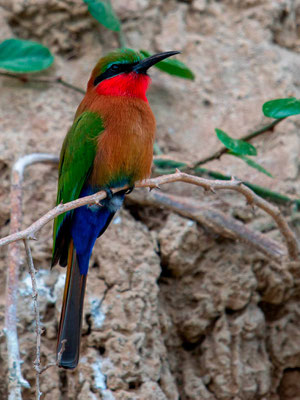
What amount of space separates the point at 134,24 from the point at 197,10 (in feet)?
1.22

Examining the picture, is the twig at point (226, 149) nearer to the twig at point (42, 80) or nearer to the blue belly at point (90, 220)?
the blue belly at point (90, 220)

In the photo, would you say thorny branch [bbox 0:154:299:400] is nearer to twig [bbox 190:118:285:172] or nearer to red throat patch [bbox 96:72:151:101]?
twig [bbox 190:118:285:172]

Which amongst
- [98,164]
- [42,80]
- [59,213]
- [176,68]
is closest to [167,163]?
[176,68]

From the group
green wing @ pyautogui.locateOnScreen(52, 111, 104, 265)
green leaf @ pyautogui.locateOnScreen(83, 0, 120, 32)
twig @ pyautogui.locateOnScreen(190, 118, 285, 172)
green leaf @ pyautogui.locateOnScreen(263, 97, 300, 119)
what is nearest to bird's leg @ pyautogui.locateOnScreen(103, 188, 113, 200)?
green wing @ pyautogui.locateOnScreen(52, 111, 104, 265)

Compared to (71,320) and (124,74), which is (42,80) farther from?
(71,320)

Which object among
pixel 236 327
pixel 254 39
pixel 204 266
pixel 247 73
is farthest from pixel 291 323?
pixel 254 39

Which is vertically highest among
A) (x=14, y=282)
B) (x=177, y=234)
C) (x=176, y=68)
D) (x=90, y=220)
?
(x=176, y=68)

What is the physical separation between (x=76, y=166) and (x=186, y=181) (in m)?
0.52

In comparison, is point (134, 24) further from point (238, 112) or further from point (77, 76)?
point (238, 112)

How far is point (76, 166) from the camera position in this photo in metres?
2.29

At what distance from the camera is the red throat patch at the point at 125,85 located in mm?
2412

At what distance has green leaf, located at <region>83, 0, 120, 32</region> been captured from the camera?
294 centimetres

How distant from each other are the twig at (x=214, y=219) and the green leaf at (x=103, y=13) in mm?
903

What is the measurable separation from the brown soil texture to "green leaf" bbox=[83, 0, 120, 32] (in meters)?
0.19
